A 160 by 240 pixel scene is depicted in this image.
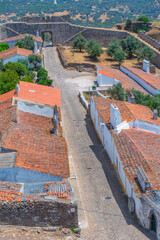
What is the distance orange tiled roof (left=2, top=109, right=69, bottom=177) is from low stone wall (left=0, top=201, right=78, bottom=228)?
2.24 meters

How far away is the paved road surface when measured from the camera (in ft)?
45.8

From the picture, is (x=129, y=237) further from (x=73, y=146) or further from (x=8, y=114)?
(x=8, y=114)

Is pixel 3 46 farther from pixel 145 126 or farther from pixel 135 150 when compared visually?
pixel 135 150

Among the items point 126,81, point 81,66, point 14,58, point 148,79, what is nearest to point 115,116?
point 126,81

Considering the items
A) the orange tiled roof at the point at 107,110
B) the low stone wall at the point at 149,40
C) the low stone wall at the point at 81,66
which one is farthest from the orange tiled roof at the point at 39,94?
the low stone wall at the point at 149,40

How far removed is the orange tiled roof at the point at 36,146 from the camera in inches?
621

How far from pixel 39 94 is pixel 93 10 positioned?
124 m

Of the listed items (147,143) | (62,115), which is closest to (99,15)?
(62,115)

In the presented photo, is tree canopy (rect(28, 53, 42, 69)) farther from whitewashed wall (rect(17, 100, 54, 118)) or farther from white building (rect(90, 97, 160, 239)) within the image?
whitewashed wall (rect(17, 100, 54, 118))

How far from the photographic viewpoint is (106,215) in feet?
48.8

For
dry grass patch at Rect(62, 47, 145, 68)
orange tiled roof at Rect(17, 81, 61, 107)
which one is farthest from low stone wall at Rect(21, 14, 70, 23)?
orange tiled roof at Rect(17, 81, 61, 107)

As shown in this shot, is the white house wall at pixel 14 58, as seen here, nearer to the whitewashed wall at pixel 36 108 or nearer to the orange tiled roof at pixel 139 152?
the whitewashed wall at pixel 36 108

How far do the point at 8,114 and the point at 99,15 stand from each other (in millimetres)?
113182

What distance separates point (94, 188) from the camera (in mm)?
16750
